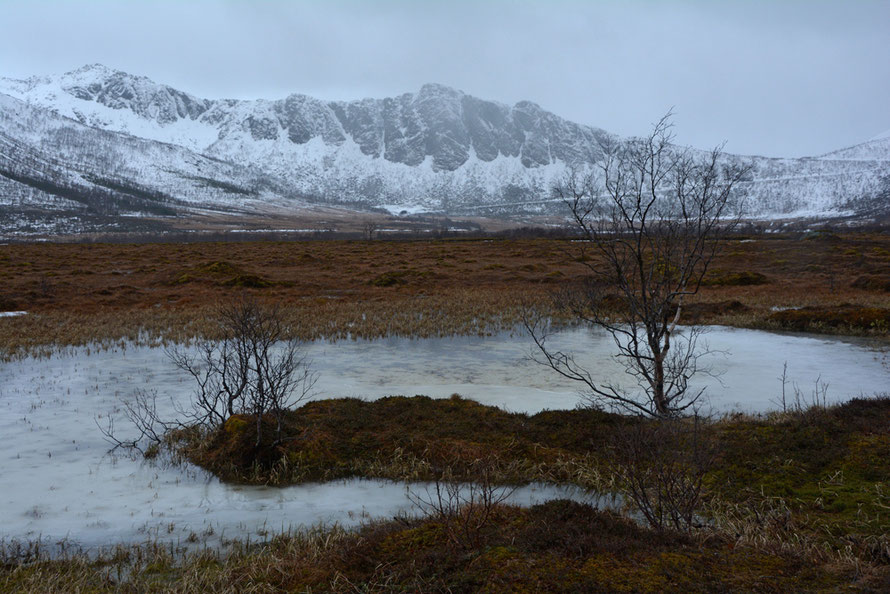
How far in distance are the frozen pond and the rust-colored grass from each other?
2.34m

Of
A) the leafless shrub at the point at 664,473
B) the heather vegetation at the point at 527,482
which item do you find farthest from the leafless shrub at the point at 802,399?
the leafless shrub at the point at 664,473

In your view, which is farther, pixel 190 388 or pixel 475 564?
pixel 190 388

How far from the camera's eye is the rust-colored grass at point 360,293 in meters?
18.2

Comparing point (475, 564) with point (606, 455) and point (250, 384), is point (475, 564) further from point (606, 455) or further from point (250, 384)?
point (250, 384)

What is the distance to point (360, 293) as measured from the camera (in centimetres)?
2741

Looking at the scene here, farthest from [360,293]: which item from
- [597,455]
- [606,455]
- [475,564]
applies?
[475,564]

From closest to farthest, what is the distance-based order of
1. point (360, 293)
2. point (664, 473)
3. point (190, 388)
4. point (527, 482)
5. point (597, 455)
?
point (664, 473) → point (527, 482) → point (597, 455) → point (190, 388) → point (360, 293)

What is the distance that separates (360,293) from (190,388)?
1591cm

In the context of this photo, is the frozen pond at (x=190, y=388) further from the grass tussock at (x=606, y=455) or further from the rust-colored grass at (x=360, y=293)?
the rust-colored grass at (x=360, y=293)

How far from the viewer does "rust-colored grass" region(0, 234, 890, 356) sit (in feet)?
59.8

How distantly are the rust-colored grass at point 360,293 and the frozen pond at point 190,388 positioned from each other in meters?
2.34

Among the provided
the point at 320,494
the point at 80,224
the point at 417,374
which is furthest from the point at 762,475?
the point at 80,224

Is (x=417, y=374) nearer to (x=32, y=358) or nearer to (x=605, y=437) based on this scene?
(x=605, y=437)

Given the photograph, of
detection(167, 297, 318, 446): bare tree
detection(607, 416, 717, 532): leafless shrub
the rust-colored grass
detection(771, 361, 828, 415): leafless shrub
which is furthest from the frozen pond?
the rust-colored grass
